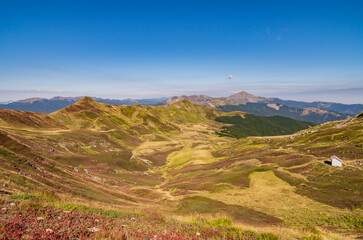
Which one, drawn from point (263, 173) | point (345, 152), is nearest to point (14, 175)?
point (263, 173)

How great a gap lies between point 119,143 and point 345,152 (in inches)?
6082

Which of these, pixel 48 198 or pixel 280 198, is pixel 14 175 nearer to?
pixel 48 198

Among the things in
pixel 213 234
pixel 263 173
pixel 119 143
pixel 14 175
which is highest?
pixel 14 175

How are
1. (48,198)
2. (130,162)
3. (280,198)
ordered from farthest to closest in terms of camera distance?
(130,162) → (280,198) → (48,198)

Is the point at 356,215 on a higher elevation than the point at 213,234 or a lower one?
lower

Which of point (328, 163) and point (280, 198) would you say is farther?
point (328, 163)

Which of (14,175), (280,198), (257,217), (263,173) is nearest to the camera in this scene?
(14,175)

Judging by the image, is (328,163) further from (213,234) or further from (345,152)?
(213,234)

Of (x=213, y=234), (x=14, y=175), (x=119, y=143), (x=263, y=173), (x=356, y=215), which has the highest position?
(x=14, y=175)

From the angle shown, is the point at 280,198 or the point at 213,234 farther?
the point at 280,198

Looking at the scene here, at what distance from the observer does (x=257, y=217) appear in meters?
31.6

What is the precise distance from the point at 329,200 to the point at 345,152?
40.9m

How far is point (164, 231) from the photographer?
13.7 meters

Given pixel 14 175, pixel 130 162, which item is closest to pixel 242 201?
pixel 14 175
